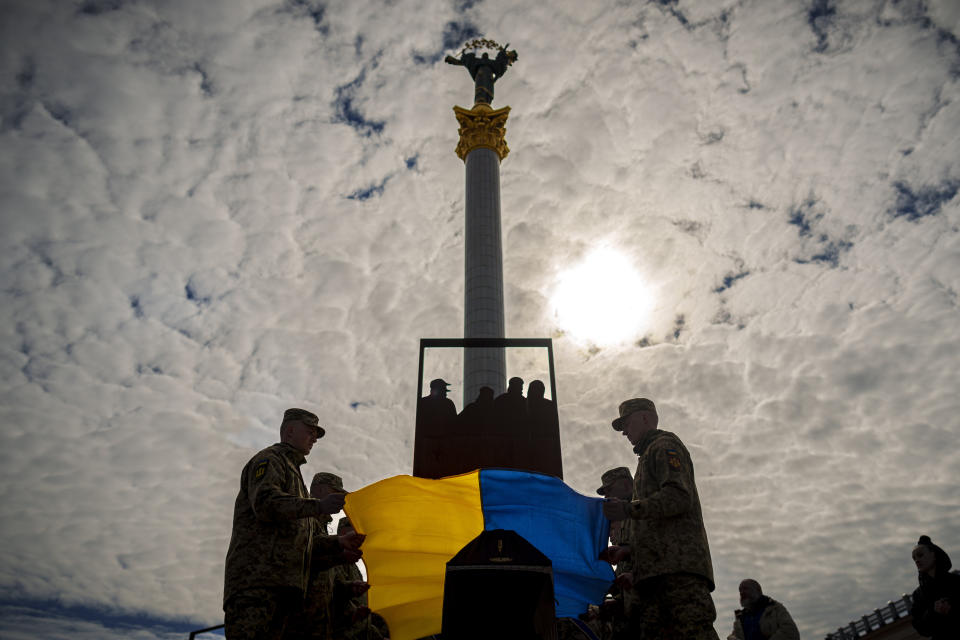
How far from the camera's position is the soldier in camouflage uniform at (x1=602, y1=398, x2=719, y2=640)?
4559 mm

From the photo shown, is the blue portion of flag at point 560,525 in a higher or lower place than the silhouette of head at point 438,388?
lower

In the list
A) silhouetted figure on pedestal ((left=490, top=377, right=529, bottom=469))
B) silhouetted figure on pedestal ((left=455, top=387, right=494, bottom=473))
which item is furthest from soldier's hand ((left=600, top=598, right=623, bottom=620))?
silhouetted figure on pedestal ((left=455, top=387, right=494, bottom=473))

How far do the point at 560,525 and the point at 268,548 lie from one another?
272cm

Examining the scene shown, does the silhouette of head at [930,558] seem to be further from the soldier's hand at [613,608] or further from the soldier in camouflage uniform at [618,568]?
the soldier's hand at [613,608]

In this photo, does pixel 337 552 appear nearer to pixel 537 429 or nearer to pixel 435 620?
pixel 435 620

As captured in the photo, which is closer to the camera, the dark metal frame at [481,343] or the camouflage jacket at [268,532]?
the camouflage jacket at [268,532]

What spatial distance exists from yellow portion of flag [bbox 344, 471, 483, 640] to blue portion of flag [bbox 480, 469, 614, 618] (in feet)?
0.83

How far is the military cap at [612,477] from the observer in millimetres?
6895

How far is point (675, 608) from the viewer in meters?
4.57

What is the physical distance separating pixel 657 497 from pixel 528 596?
1584 millimetres

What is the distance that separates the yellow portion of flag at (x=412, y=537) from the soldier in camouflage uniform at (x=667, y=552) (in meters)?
1.69

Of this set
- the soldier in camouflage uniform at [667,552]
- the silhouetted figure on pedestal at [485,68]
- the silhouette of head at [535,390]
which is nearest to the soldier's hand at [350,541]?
the soldier in camouflage uniform at [667,552]

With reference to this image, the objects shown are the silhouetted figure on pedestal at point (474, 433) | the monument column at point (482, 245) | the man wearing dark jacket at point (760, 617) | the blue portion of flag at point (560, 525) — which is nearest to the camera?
the blue portion of flag at point (560, 525)

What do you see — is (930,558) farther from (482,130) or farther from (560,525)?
(482,130)
